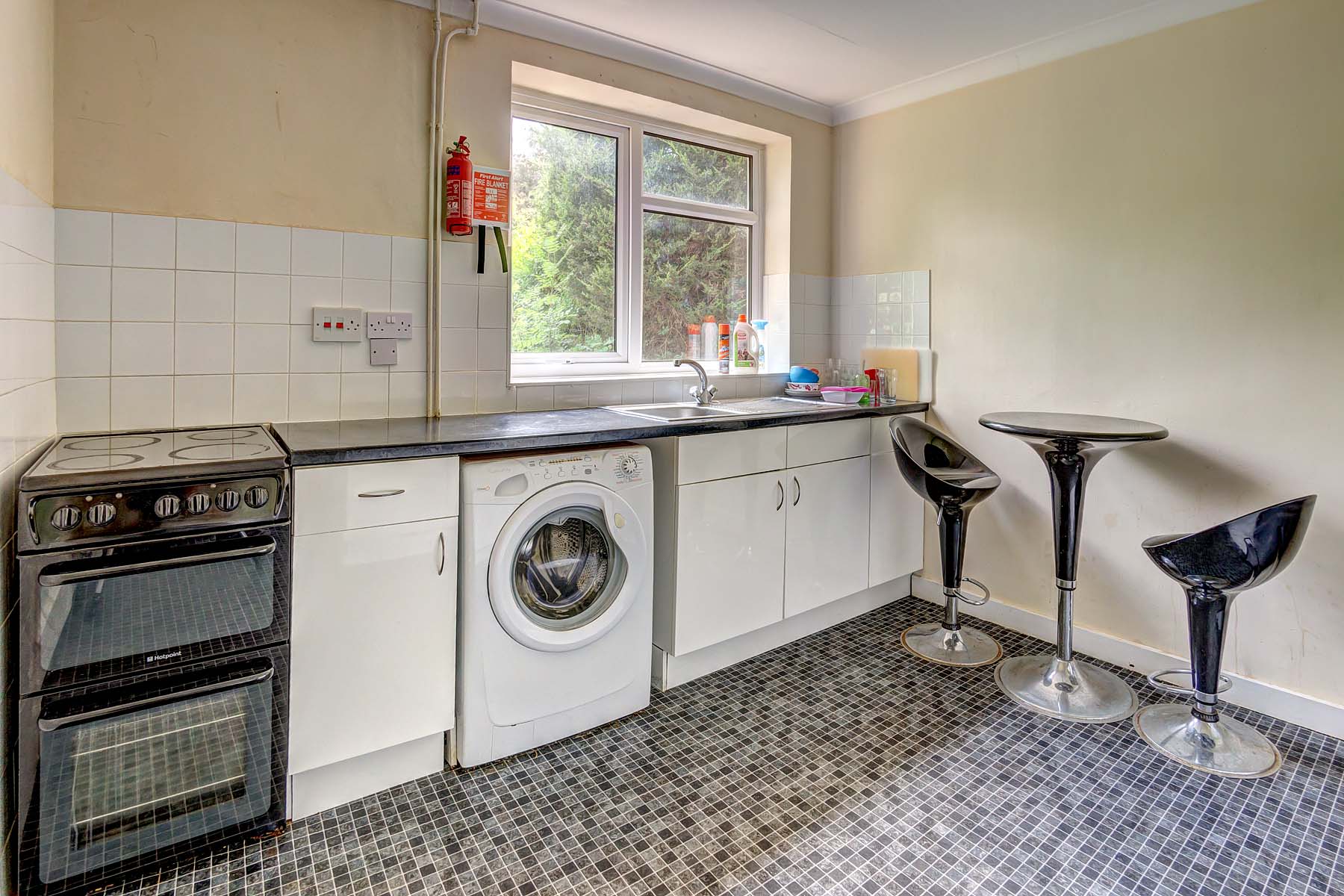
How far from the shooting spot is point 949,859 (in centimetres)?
167

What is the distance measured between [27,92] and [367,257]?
0.87m

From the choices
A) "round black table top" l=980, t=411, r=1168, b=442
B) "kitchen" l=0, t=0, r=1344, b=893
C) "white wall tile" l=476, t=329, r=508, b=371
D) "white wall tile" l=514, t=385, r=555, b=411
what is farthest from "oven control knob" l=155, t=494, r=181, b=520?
"round black table top" l=980, t=411, r=1168, b=442

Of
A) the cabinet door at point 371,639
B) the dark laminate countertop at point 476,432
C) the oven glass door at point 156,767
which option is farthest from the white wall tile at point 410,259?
the oven glass door at point 156,767

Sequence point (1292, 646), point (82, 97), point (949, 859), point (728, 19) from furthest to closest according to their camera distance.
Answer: point (728, 19), point (1292, 646), point (82, 97), point (949, 859)

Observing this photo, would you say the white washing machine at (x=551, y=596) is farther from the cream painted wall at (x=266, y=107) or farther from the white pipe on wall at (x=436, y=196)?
the cream painted wall at (x=266, y=107)

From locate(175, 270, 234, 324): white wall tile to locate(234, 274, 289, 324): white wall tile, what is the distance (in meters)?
0.02

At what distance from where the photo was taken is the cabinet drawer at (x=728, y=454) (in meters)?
2.39

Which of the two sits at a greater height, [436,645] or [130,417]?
[130,417]

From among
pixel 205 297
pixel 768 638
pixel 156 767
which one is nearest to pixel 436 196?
pixel 205 297

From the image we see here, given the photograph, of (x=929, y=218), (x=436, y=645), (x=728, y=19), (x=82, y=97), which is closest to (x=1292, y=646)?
(x=929, y=218)

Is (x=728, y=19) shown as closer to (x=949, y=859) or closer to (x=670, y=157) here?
(x=670, y=157)

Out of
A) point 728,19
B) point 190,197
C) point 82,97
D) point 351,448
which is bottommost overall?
point 351,448

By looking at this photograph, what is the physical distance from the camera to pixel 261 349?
2178 millimetres

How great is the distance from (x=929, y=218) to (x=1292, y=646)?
210 cm
